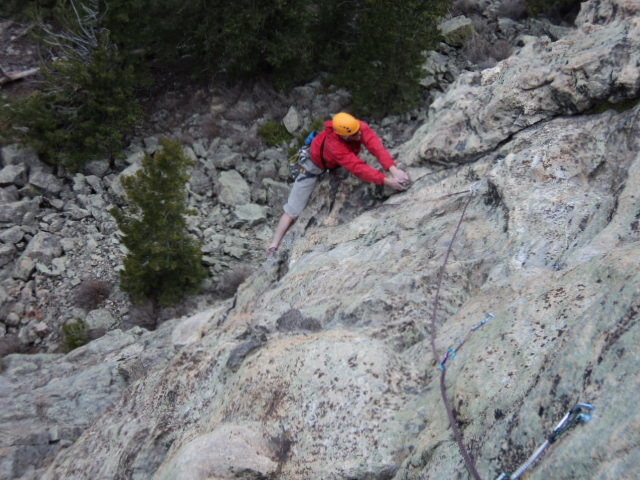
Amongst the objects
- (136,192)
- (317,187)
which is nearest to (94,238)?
(136,192)

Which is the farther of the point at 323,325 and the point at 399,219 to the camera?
the point at 399,219

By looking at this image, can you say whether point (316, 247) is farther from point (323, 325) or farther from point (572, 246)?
point (572, 246)

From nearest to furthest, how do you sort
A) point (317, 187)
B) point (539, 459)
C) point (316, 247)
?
point (539, 459), point (316, 247), point (317, 187)

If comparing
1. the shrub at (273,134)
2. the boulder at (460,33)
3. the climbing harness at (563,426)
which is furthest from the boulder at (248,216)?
the climbing harness at (563,426)

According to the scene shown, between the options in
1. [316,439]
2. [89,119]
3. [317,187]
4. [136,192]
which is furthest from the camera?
[89,119]

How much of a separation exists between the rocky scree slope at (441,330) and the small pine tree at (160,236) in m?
4.13

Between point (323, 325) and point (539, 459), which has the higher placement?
point (539, 459)

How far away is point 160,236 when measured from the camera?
1115 cm

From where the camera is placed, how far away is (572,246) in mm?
4023

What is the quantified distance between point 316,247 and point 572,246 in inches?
117

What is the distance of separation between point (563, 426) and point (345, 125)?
13.5 ft

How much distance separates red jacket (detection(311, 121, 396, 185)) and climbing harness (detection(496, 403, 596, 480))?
3867mm

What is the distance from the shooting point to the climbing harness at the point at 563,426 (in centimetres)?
255

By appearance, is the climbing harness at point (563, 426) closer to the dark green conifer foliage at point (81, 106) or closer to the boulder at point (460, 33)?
the dark green conifer foliage at point (81, 106)
